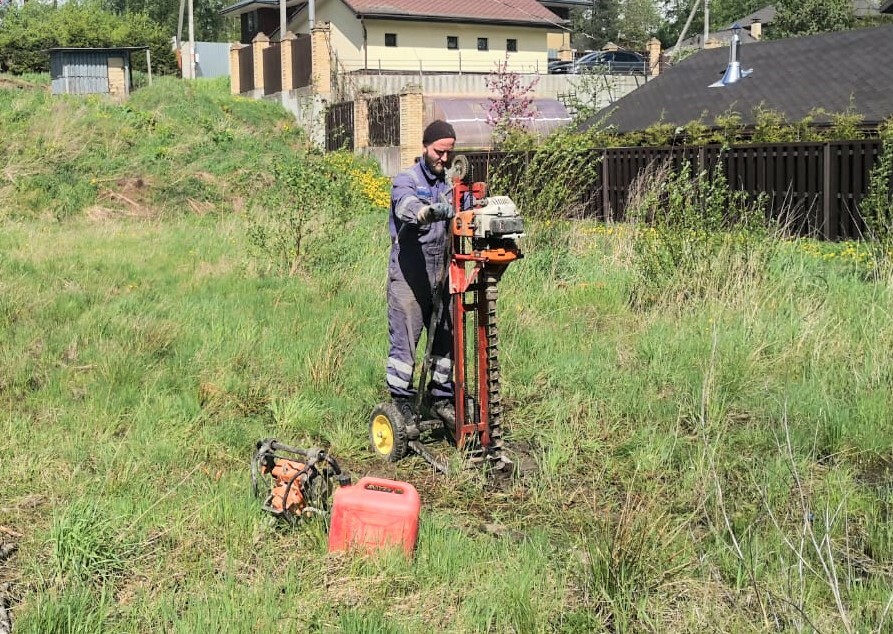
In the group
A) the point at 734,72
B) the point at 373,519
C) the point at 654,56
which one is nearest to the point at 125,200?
the point at 734,72

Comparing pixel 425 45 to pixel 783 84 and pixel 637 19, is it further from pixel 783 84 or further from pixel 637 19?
pixel 637 19

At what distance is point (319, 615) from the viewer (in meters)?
3.37

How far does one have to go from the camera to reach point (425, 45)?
40.8 meters

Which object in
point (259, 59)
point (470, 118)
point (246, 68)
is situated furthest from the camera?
point (246, 68)

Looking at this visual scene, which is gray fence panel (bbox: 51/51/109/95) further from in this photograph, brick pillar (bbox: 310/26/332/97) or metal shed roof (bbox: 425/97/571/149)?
metal shed roof (bbox: 425/97/571/149)

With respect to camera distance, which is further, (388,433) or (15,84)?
(15,84)

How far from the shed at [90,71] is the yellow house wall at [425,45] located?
1100 cm

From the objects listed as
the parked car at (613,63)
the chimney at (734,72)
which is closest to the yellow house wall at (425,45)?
the parked car at (613,63)

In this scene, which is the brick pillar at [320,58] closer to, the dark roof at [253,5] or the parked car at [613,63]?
the dark roof at [253,5]

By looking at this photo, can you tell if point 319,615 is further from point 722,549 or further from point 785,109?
point 785,109

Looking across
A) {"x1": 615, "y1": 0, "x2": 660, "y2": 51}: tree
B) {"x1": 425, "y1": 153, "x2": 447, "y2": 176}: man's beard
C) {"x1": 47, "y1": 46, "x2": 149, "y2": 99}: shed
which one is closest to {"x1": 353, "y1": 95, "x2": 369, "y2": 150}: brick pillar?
{"x1": 47, "y1": 46, "x2": 149, "y2": 99}: shed

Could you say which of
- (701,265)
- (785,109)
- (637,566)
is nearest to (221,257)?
(701,265)

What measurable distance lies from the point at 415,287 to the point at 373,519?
187 cm

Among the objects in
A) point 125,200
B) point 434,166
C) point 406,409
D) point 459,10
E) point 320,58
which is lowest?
point 406,409
